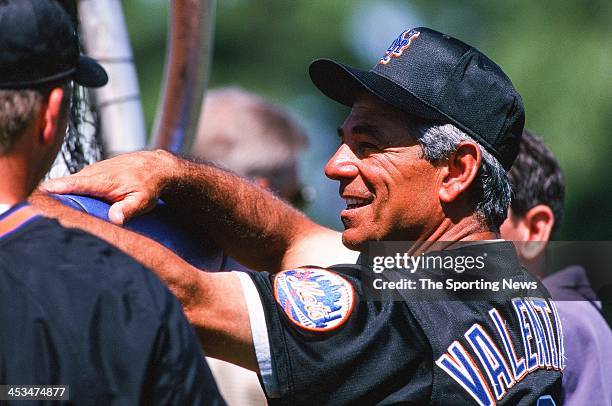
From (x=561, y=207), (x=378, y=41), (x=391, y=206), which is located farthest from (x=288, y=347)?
(x=378, y=41)

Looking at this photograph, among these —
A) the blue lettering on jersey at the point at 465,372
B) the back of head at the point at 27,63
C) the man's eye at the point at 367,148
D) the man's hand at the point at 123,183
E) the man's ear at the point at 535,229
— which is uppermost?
the back of head at the point at 27,63

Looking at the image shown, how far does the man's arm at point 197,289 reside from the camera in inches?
102

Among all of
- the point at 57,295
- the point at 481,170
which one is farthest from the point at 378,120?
the point at 57,295

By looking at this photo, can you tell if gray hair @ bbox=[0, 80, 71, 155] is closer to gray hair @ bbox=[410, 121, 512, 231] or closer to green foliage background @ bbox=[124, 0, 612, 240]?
gray hair @ bbox=[410, 121, 512, 231]

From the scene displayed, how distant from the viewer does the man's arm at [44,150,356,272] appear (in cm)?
298

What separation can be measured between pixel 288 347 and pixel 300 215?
1.17 m

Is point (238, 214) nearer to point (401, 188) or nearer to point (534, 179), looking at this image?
point (401, 188)

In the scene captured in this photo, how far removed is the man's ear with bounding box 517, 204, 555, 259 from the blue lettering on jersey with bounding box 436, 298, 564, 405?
1.40 m

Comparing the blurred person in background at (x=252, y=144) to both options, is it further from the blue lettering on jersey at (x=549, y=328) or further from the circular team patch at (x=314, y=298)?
the circular team patch at (x=314, y=298)

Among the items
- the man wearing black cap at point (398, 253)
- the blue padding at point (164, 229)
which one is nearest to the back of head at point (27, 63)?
the man wearing black cap at point (398, 253)

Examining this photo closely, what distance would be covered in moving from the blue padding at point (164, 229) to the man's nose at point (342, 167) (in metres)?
0.45

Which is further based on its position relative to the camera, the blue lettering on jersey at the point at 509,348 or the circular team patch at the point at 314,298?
the blue lettering on jersey at the point at 509,348

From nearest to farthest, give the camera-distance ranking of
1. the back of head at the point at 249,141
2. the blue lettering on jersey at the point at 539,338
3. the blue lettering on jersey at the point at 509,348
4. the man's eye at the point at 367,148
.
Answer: the blue lettering on jersey at the point at 509,348
the blue lettering on jersey at the point at 539,338
the man's eye at the point at 367,148
the back of head at the point at 249,141

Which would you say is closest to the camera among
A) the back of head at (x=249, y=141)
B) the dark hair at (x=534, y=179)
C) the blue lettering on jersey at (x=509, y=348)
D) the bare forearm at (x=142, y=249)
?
the bare forearm at (x=142, y=249)
